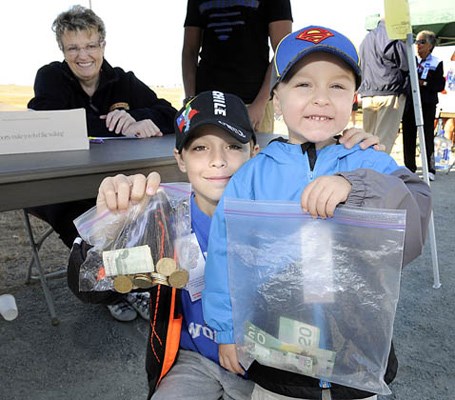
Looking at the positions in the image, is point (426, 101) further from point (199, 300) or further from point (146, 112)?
point (199, 300)

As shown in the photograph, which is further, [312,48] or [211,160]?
[211,160]

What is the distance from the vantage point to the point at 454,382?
1808 mm

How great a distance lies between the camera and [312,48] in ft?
3.11

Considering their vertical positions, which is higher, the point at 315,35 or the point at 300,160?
the point at 315,35

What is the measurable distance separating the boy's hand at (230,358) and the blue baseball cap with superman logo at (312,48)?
1.98ft

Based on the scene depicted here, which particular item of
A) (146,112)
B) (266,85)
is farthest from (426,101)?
(146,112)

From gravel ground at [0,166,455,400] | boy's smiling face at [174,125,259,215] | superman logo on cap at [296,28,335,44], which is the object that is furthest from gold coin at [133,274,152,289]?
gravel ground at [0,166,455,400]

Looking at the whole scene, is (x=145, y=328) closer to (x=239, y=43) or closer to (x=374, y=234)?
(x=239, y=43)

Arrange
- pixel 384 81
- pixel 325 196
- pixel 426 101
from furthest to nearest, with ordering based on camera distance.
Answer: pixel 426 101
pixel 384 81
pixel 325 196

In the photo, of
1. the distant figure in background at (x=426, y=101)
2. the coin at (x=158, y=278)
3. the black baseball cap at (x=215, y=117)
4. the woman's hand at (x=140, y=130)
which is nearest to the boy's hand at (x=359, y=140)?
the black baseball cap at (x=215, y=117)

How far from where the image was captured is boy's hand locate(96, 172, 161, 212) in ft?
3.00

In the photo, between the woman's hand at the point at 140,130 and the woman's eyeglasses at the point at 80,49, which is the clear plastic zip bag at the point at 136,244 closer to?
the woman's hand at the point at 140,130

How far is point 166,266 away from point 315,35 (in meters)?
0.60

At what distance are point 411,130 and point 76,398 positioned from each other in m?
5.17
